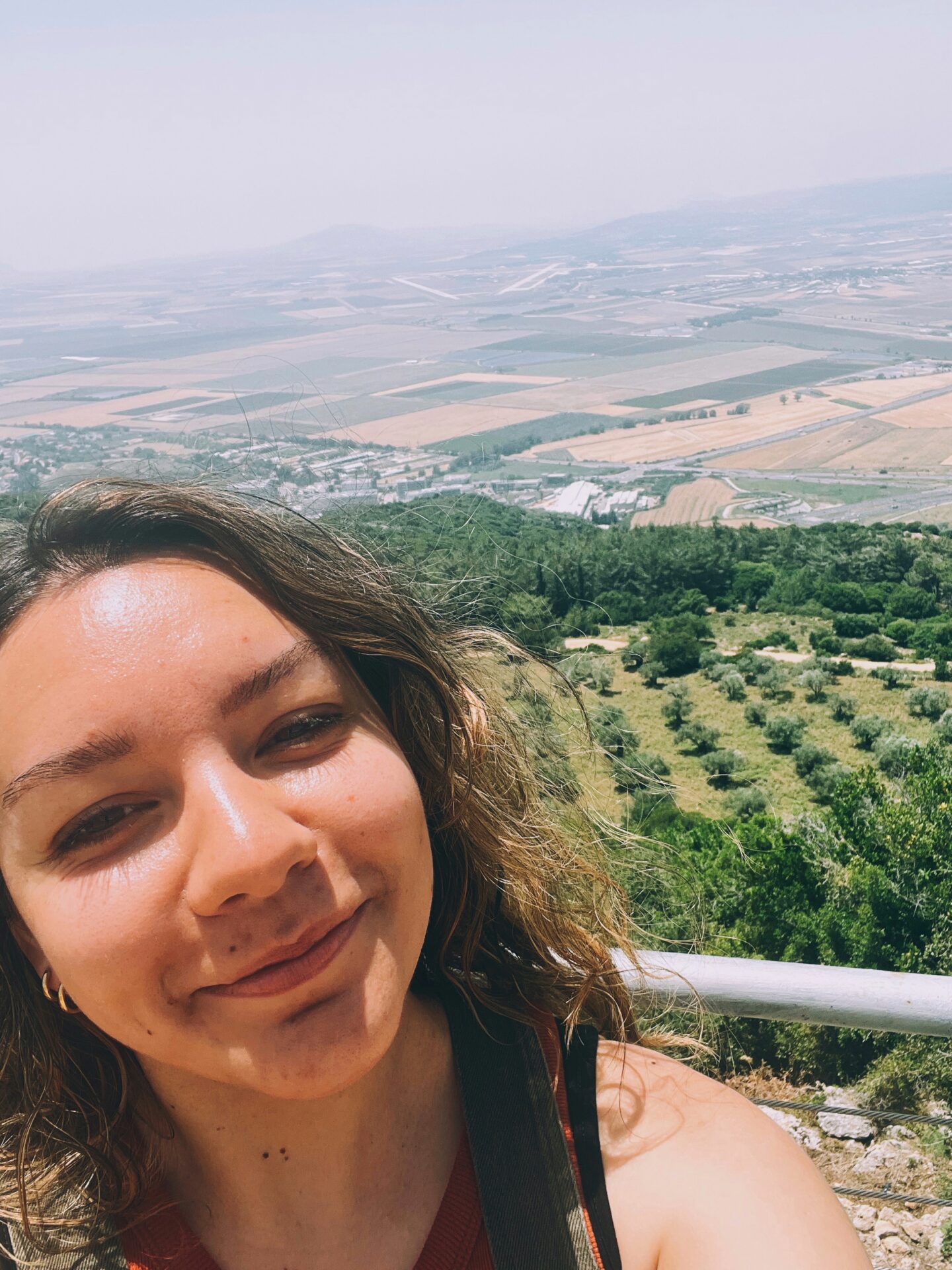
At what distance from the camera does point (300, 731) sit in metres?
1.16

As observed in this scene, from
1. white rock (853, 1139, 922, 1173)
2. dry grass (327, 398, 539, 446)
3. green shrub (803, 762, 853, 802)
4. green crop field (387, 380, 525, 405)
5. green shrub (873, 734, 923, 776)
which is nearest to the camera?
white rock (853, 1139, 922, 1173)

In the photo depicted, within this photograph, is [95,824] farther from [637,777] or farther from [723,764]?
[723,764]

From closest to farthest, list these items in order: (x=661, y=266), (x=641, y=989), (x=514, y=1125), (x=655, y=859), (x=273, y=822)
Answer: (x=273, y=822) → (x=514, y=1125) → (x=641, y=989) → (x=655, y=859) → (x=661, y=266)

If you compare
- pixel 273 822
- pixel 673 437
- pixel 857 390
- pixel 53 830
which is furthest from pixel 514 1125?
pixel 857 390

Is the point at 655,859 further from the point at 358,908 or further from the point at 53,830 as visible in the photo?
the point at 53,830

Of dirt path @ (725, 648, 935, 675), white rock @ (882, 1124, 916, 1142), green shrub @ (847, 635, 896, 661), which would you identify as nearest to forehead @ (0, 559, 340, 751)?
white rock @ (882, 1124, 916, 1142)

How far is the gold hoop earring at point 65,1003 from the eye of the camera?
1216 millimetres

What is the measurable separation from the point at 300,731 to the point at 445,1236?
643 mm

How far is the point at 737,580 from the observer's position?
147 ft

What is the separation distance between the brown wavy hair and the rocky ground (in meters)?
0.53

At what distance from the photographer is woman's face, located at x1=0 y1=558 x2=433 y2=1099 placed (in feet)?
3.32

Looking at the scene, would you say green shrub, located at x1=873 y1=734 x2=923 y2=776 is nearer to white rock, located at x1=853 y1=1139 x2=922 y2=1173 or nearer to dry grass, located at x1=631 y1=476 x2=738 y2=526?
white rock, located at x1=853 y1=1139 x2=922 y2=1173

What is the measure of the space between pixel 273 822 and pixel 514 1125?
546 millimetres

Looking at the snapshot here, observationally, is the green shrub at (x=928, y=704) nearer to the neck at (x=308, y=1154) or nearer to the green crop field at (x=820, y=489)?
the neck at (x=308, y=1154)
